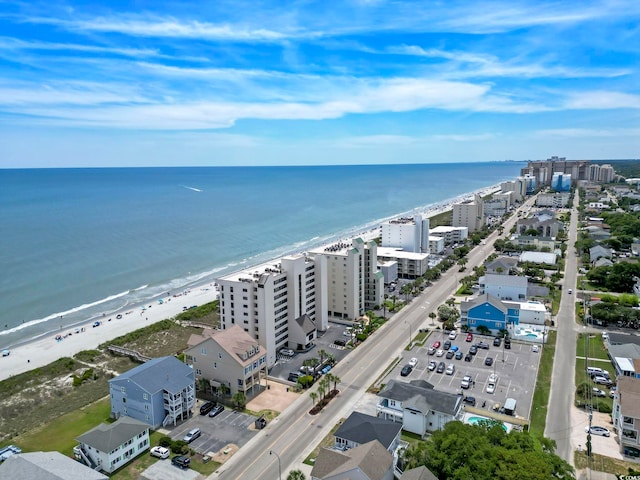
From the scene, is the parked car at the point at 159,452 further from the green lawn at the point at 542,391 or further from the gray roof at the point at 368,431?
the green lawn at the point at 542,391

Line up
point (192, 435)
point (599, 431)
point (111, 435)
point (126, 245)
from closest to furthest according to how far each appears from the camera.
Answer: point (111, 435) < point (192, 435) < point (599, 431) < point (126, 245)

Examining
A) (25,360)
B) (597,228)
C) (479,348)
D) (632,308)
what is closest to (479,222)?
(597,228)

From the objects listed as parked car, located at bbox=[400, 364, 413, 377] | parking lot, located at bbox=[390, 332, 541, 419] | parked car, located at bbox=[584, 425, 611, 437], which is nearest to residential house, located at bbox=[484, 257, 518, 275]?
parking lot, located at bbox=[390, 332, 541, 419]

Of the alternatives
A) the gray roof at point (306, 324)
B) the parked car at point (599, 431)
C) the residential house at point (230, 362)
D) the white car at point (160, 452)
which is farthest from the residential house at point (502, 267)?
the white car at point (160, 452)

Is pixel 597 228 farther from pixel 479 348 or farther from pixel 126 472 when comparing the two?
pixel 126 472

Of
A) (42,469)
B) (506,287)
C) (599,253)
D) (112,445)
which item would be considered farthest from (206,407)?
(599,253)

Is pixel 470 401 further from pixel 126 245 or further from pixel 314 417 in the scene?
pixel 126 245
